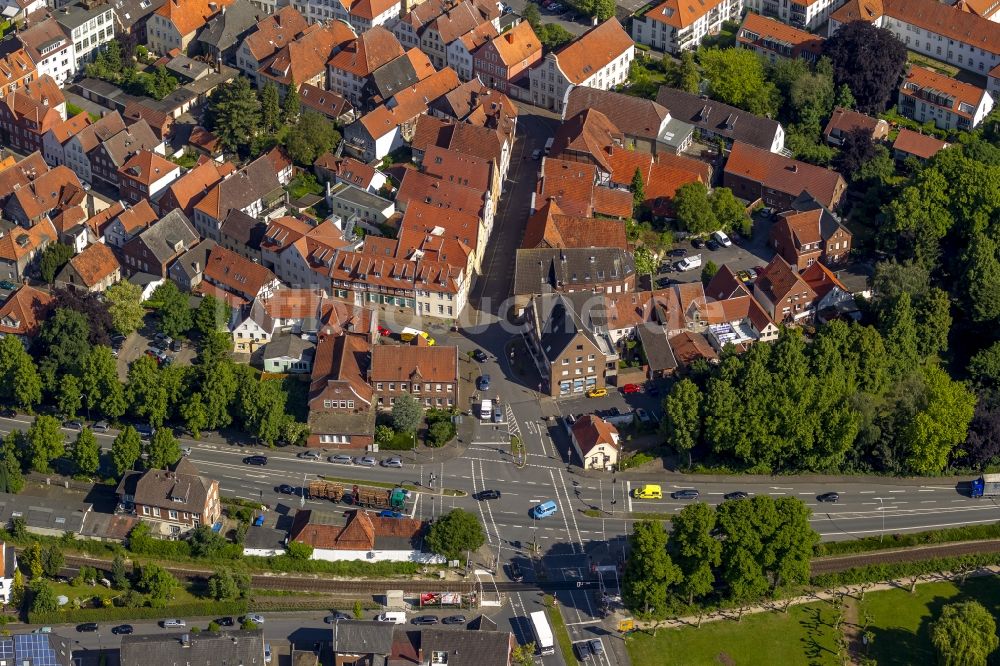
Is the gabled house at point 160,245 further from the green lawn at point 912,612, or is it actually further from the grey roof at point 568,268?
the green lawn at point 912,612

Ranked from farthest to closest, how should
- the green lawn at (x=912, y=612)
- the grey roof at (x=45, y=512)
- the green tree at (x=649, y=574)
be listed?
1. the grey roof at (x=45, y=512)
2. the green lawn at (x=912, y=612)
3. the green tree at (x=649, y=574)

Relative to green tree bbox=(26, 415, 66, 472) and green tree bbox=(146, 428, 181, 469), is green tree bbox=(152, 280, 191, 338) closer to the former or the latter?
green tree bbox=(146, 428, 181, 469)

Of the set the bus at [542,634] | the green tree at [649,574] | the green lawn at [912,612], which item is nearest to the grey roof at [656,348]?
the green tree at [649,574]

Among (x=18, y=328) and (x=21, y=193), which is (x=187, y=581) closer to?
(x=18, y=328)

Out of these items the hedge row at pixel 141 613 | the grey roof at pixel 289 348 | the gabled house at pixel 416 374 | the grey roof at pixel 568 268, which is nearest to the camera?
the hedge row at pixel 141 613

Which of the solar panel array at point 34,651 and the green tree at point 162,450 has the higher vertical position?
the green tree at point 162,450

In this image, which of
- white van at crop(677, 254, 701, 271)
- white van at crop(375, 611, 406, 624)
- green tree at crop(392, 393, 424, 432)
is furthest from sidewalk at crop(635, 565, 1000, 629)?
white van at crop(677, 254, 701, 271)

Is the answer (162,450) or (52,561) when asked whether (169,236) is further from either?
(52,561)

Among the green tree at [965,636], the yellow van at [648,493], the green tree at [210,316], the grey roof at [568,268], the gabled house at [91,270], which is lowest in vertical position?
the green tree at [965,636]
